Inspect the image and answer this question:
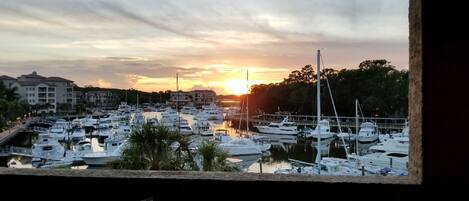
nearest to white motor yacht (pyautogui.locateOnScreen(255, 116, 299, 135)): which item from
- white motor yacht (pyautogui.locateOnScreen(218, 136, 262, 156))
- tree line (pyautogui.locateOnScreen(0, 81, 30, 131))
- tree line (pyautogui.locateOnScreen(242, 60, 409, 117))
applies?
tree line (pyautogui.locateOnScreen(242, 60, 409, 117))

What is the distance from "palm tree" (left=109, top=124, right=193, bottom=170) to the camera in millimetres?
7215

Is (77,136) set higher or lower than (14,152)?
higher

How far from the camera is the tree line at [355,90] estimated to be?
130 ft

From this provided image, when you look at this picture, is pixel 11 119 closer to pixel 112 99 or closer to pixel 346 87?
pixel 346 87

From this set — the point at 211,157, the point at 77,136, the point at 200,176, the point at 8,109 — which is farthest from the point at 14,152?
the point at 200,176

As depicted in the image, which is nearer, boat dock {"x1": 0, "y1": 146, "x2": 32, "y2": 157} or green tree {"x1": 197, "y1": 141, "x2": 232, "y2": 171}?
green tree {"x1": 197, "y1": 141, "x2": 232, "y2": 171}

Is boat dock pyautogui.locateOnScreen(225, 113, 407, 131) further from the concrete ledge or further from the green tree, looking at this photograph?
the concrete ledge

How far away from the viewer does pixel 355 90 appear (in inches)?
1631

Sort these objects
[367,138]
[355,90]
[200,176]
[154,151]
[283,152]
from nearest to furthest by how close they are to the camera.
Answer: [200,176], [154,151], [283,152], [367,138], [355,90]

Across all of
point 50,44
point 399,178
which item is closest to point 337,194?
point 399,178

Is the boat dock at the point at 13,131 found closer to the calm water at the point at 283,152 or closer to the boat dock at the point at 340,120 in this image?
the calm water at the point at 283,152

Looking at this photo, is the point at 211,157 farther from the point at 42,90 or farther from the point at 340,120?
the point at 42,90

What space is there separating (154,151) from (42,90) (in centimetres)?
6300

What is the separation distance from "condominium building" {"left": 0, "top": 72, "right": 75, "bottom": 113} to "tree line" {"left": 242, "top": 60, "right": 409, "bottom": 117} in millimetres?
34258
